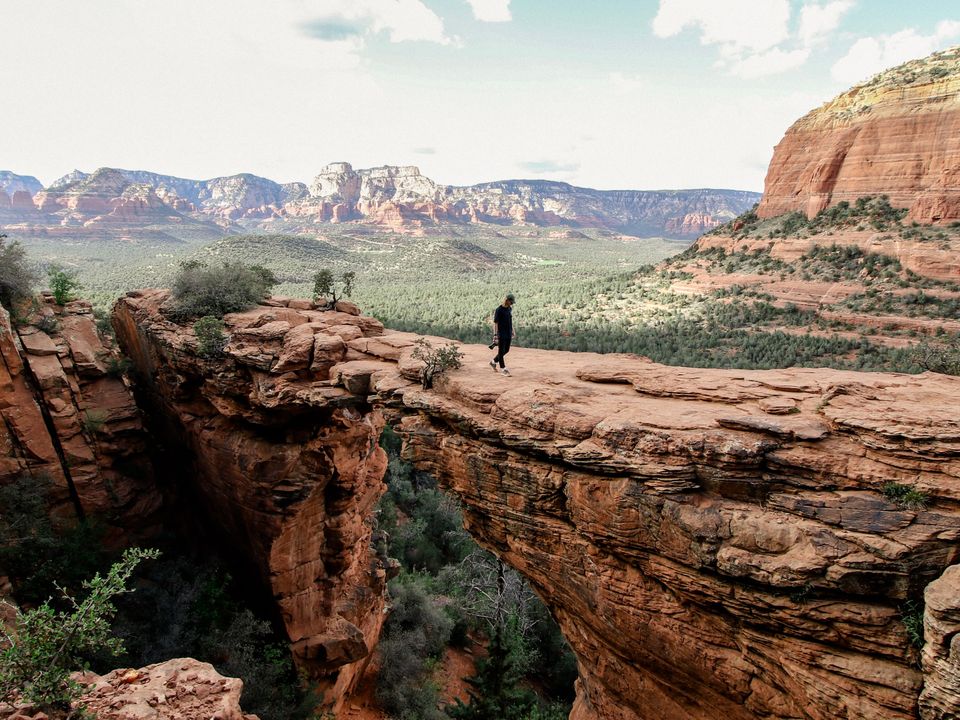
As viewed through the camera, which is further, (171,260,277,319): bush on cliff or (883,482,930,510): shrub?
(171,260,277,319): bush on cliff

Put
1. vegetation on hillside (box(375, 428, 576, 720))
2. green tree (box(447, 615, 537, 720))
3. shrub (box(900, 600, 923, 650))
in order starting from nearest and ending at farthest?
1. shrub (box(900, 600, 923, 650))
2. green tree (box(447, 615, 537, 720))
3. vegetation on hillside (box(375, 428, 576, 720))

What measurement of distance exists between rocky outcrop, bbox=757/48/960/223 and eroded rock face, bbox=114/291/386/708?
146 ft

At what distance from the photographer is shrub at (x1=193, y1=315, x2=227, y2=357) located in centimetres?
1274

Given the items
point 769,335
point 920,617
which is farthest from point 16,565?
point 769,335

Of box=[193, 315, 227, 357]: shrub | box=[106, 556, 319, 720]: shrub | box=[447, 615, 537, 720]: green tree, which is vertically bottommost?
box=[447, 615, 537, 720]: green tree

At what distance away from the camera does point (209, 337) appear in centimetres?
1286

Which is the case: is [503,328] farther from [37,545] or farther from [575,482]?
[37,545]

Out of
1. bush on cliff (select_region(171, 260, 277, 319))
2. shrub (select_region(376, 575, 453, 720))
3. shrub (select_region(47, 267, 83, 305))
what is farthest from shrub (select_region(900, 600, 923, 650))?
shrub (select_region(47, 267, 83, 305))

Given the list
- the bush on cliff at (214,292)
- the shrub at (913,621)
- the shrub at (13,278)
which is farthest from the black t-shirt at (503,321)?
the shrub at (13,278)

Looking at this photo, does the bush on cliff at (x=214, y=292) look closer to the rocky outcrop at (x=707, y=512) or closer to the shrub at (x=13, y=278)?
the shrub at (x=13, y=278)

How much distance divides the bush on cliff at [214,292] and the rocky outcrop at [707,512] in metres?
5.38

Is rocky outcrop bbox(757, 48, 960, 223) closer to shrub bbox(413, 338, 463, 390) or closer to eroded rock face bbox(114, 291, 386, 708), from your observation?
shrub bbox(413, 338, 463, 390)

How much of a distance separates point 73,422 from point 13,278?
4850 mm

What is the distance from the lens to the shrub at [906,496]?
517 cm
